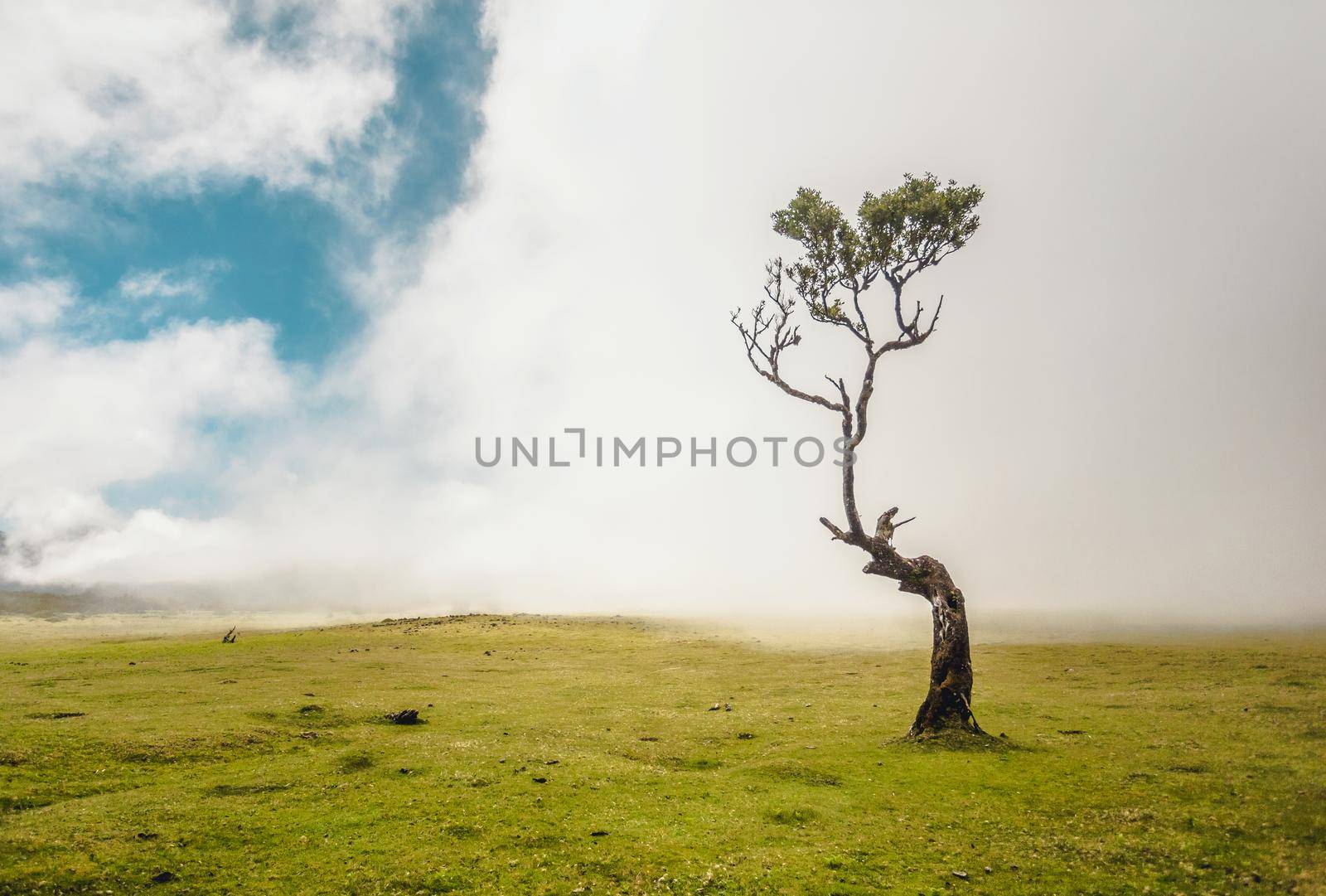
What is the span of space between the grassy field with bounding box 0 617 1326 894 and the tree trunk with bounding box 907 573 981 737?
1.48 m

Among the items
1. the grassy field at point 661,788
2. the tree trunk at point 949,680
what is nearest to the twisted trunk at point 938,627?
the tree trunk at point 949,680

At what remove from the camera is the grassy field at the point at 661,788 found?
14031 mm

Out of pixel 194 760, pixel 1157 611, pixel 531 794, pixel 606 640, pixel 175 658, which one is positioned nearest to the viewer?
pixel 531 794

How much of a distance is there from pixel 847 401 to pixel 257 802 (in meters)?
26.8

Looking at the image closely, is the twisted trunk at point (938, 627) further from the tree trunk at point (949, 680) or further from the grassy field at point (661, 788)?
the grassy field at point (661, 788)

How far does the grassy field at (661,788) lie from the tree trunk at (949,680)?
4.86ft

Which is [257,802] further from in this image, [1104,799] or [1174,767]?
[1174,767]

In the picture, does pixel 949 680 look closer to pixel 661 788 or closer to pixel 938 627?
pixel 938 627

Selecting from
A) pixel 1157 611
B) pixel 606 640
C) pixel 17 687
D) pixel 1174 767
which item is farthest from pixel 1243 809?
pixel 1157 611

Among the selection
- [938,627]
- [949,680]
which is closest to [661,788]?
[949,680]

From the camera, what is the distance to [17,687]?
34.8 metres

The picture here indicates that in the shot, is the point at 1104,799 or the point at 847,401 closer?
the point at 1104,799

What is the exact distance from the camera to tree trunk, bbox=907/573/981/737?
24.7 metres

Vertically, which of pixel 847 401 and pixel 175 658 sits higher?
pixel 847 401
